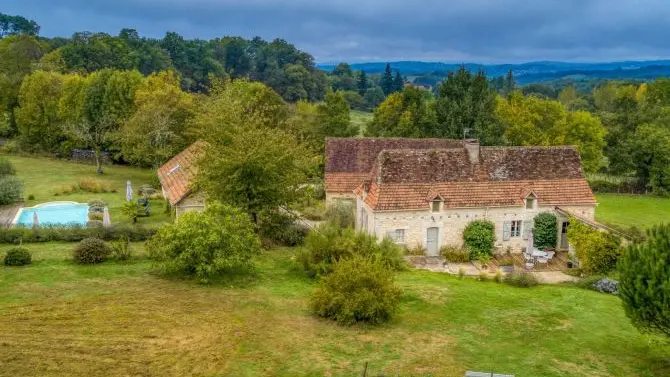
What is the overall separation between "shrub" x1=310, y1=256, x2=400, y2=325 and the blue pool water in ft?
62.2

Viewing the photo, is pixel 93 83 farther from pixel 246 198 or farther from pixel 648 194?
pixel 648 194

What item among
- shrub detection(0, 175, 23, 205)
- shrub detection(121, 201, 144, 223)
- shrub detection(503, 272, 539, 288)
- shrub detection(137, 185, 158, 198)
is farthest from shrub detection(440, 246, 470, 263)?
shrub detection(0, 175, 23, 205)

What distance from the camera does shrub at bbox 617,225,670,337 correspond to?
16188 millimetres

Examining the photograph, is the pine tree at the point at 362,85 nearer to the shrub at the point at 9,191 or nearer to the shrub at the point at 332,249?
the shrub at the point at 9,191

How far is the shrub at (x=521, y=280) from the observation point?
26.7 m

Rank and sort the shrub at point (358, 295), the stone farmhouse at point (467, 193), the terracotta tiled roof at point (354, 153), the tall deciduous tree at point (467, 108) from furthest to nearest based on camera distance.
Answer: the tall deciduous tree at point (467, 108), the terracotta tiled roof at point (354, 153), the stone farmhouse at point (467, 193), the shrub at point (358, 295)

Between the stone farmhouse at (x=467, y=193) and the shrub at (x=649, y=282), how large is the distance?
13873mm

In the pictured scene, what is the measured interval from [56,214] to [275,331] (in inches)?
889

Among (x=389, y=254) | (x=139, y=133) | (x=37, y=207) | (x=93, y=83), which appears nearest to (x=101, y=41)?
(x=93, y=83)

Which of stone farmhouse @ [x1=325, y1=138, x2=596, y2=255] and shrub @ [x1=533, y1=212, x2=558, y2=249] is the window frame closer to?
stone farmhouse @ [x1=325, y1=138, x2=596, y2=255]

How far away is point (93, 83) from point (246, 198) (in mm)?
36075

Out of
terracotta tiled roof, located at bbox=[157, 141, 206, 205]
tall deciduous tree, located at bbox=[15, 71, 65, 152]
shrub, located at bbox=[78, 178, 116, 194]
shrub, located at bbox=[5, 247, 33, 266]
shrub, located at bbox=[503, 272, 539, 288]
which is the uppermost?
tall deciduous tree, located at bbox=[15, 71, 65, 152]

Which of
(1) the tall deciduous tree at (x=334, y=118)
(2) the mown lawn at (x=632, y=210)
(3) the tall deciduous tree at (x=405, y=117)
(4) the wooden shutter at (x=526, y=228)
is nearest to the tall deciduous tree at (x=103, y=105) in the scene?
(1) the tall deciduous tree at (x=334, y=118)

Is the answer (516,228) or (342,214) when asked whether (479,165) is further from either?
(342,214)
